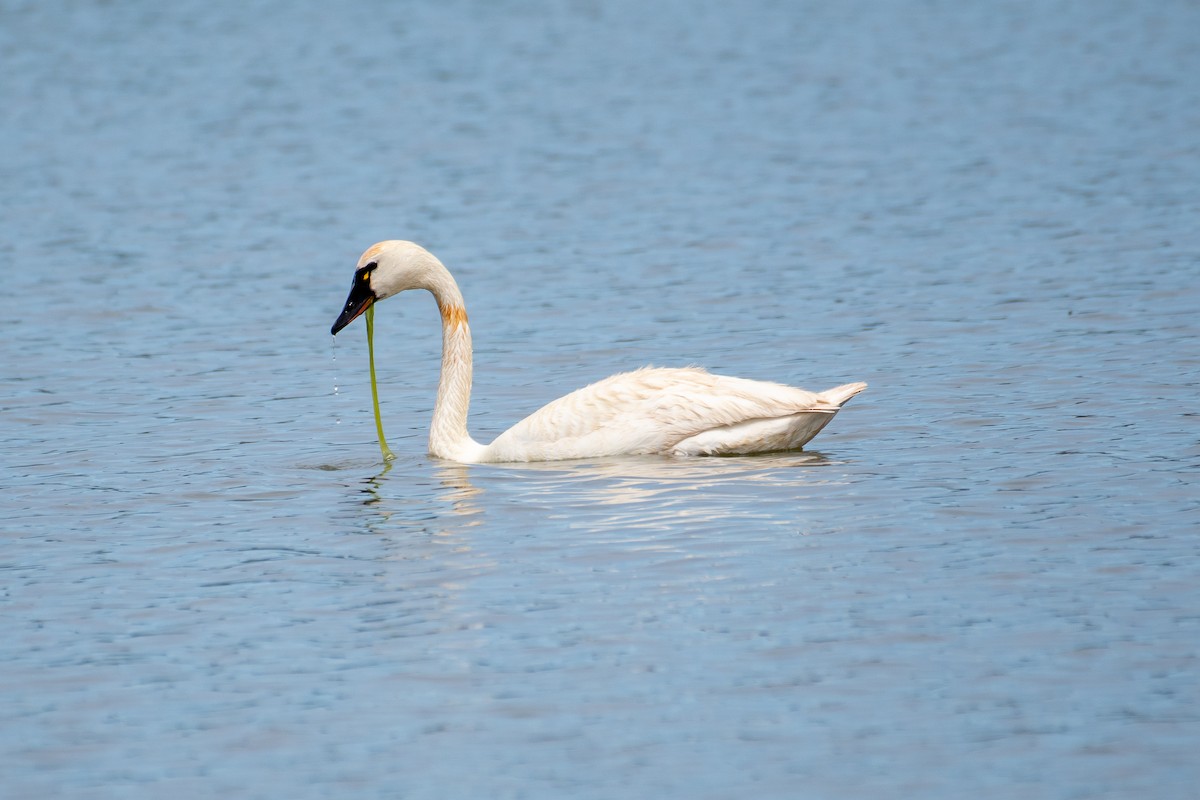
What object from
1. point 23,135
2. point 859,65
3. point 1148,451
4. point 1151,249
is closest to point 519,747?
point 1148,451

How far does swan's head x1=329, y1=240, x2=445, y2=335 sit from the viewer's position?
528 inches

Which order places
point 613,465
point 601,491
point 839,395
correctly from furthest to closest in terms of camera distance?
point 613,465 → point 839,395 → point 601,491

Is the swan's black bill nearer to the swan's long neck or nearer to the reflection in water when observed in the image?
the swan's long neck

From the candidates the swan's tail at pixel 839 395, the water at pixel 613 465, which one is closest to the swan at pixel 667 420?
the swan's tail at pixel 839 395

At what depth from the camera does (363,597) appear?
998 centimetres

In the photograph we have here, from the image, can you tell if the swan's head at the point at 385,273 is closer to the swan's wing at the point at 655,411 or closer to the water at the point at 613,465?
the water at the point at 613,465

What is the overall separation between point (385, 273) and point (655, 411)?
2.34m

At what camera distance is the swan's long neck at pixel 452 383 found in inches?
528

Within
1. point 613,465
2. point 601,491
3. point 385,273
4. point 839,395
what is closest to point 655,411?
point 613,465

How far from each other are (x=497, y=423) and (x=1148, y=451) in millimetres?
5217

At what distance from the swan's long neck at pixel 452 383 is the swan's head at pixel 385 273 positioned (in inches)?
5.6

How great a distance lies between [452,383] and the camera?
44.9 feet

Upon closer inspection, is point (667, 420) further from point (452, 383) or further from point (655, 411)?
point (452, 383)

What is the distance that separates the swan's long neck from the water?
0.25m
